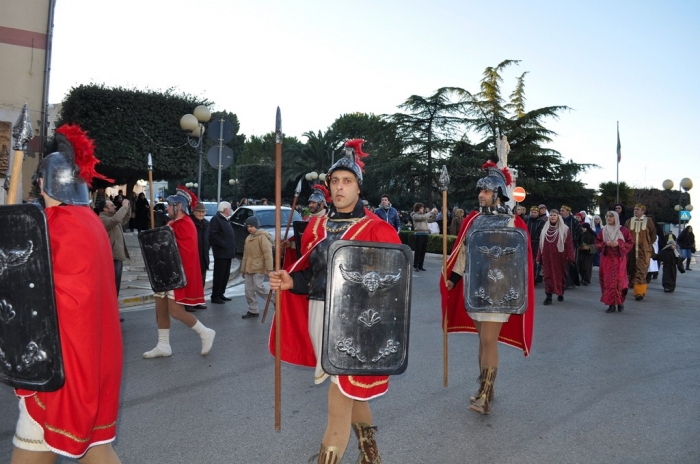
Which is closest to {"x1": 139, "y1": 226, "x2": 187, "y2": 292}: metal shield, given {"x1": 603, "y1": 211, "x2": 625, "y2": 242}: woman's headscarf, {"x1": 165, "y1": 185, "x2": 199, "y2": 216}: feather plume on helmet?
{"x1": 165, "y1": 185, "x2": 199, "y2": 216}: feather plume on helmet

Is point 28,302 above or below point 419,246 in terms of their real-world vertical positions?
below

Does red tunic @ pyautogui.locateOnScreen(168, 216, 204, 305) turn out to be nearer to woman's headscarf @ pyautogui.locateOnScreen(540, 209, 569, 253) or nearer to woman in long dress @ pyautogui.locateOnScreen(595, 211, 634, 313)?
woman in long dress @ pyautogui.locateOnScreen(595, 211, 634, 313)

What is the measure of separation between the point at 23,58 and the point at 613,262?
13045mm

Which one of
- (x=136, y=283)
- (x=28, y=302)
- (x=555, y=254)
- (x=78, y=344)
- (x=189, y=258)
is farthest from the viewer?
(x=555, y=254)

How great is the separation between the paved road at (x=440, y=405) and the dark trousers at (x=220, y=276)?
2.36 m

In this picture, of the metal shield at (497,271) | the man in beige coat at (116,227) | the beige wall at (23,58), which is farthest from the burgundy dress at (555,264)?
the beige wall at (23,58)

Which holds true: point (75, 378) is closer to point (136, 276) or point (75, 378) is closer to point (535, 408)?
point (535, 408)

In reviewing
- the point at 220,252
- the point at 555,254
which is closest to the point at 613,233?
the point at 555,254

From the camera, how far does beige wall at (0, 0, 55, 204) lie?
14.4 metres

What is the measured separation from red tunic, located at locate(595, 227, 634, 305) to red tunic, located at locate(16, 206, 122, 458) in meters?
9.66

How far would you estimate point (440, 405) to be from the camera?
17.2 ft

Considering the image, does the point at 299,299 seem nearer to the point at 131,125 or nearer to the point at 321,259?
the point at 321,259

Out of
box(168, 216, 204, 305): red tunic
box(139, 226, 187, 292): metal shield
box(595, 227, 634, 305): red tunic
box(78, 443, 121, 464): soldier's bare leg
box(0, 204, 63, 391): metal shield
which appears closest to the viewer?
box(0, 204, 63, 391): metal shield

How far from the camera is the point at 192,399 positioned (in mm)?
5340
